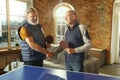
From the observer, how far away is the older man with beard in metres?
2.12

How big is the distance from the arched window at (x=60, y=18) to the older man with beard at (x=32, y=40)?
14.5 ft

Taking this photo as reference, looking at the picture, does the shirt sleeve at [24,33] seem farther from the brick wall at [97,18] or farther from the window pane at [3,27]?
the brick wall at [97,18]

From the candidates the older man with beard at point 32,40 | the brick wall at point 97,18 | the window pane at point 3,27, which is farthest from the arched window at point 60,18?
the older man with beard at point 32,40

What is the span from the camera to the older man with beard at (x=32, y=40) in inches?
83.3

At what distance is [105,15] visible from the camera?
590 centimetres

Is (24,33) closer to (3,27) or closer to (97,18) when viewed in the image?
(3,27)

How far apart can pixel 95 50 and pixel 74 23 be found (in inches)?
141

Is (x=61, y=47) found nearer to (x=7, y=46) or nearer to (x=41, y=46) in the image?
(x=41, y=46)

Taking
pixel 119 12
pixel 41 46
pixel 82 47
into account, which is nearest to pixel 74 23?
pixel 82 47

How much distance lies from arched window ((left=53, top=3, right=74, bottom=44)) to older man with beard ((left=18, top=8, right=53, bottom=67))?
441cm

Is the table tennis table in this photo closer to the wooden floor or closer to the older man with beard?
the older man with beard

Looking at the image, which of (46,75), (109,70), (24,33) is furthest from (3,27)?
(46,75)

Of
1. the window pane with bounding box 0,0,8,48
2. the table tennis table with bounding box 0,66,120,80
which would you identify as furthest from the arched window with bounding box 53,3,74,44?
the table tennis table with bounding box 0,66,120,80

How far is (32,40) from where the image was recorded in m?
2.13
